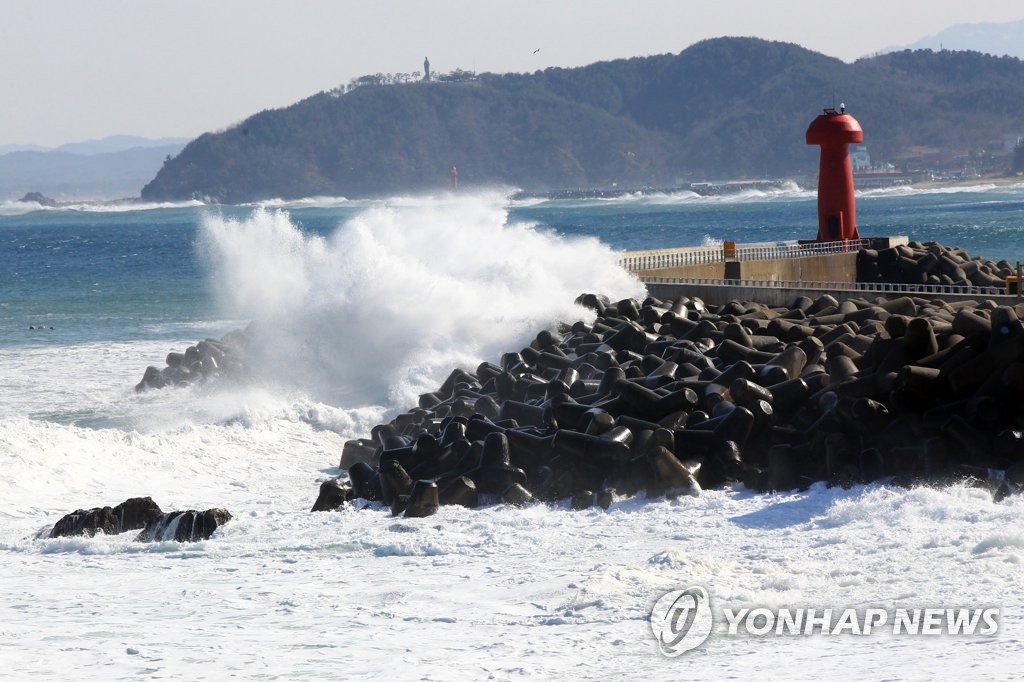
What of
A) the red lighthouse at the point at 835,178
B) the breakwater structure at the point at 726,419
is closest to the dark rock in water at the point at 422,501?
the breakwater structure at the point at 726,419

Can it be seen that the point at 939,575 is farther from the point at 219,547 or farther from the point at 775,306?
the point at 775,306

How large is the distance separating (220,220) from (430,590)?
62.8 feet

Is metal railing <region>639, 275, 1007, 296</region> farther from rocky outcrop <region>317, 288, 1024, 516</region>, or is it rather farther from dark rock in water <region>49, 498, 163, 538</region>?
dark rock in water <region>49, 498, 163, 538</region>

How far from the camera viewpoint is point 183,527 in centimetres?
940

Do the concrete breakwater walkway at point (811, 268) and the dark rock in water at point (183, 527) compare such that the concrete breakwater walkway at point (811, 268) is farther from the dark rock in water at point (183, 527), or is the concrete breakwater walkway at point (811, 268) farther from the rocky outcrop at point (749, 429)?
the dark rock in water at point (183, 527)

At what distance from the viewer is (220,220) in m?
25.9

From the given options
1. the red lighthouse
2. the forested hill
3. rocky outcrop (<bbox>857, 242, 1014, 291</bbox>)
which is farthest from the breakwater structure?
the forested hill

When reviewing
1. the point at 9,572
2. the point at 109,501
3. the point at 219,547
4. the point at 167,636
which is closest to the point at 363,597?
the point at 167,636

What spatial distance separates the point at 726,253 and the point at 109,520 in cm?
1240

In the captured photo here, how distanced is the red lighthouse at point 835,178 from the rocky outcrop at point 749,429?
11782 millimetres

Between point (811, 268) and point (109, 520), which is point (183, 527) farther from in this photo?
point (811, 268)

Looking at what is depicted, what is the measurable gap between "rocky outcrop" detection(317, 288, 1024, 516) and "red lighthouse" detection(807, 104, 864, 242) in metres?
11.8

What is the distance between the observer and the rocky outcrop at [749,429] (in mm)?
9305

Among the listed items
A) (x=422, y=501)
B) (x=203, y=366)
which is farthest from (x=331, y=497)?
(x=203, y=366)
